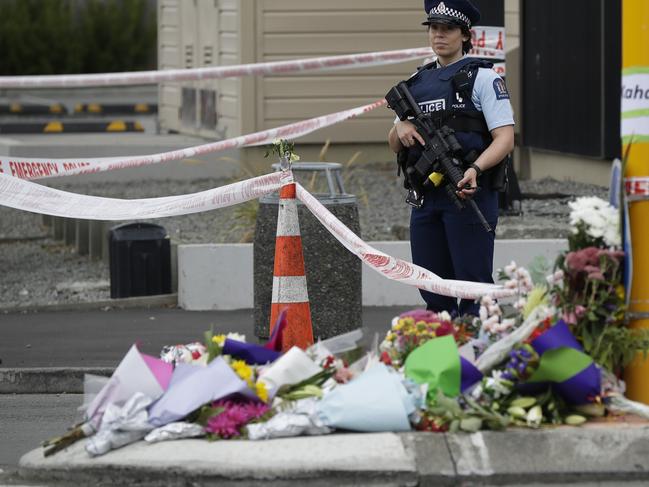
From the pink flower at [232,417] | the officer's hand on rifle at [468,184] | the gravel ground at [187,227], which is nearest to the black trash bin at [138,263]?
the gravel ground at [187,227]

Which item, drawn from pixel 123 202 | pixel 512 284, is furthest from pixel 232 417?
pixel 123 202

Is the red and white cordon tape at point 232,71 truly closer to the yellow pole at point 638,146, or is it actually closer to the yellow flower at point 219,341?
the yellow flower at point 219,341

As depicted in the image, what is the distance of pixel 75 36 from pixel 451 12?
2986 centimetres

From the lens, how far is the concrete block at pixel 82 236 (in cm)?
1387

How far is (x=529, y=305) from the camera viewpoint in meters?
6.26

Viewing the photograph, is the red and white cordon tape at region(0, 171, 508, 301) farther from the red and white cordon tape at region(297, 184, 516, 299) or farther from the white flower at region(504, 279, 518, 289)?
the white flower at region(504, 279, 518, 289)

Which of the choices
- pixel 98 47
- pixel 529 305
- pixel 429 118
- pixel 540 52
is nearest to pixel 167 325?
pixel 429 118

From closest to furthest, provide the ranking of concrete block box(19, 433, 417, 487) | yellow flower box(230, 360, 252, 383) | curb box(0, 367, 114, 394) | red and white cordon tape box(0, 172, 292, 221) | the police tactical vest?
concrete block box(19, 433, 417, 487), yellow flower box(230, 360, 252, 383), the police tactical vest, curb box(0, 367, 114, 394), red and white cordon tape box(0, 172, 292, 221)

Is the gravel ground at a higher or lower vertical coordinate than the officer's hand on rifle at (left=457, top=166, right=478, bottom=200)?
lower

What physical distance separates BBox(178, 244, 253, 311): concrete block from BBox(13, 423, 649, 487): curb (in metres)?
5.20

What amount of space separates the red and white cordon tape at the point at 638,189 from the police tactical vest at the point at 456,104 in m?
1.38

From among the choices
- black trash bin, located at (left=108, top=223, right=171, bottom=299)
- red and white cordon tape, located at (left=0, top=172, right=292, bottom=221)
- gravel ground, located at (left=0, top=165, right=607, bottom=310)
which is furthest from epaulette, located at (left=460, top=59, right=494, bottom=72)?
black trash bin, located at (left=108, top=223, right=171, bottom=299)

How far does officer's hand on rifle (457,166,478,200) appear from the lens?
283 inches

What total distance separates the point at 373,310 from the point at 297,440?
5175mm
